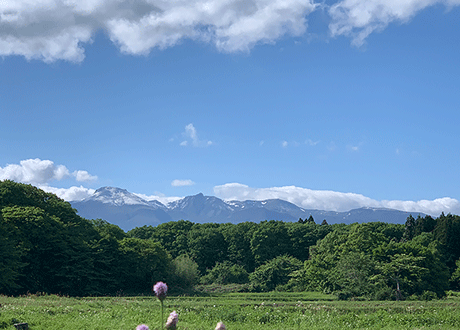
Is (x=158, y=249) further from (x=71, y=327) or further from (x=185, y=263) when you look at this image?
(x=71, y=327)

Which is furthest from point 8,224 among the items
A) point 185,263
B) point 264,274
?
point 264,274

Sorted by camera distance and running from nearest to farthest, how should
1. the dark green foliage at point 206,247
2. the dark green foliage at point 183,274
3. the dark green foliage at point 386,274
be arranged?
the dark green foliage at point 386,274 → the dark green foliage at point 183,274 → the dark green foliage at point 206,247

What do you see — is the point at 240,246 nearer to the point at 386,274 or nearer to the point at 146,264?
the point at 146,264

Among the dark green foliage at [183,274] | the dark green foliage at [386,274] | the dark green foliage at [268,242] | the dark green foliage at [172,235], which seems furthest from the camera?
the dark green foliage at [172,235]

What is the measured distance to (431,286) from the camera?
4128 cm

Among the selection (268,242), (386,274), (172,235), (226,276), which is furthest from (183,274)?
(386,274)

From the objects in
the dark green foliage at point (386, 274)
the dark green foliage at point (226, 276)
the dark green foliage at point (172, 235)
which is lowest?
the dark green foliage at point (226, 276)

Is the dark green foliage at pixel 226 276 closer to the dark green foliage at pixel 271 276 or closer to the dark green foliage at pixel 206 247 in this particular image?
the dark green foliage at pixel 271 276

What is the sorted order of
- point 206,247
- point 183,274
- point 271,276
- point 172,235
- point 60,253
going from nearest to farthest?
point 60,253 → point 183,274 → point 271,276 → point 206,247 → point 172,235

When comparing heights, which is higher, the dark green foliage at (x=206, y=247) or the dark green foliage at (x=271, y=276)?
the dark green foliage at (x=206, y=247)

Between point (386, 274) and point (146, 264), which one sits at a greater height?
point (146, 264)

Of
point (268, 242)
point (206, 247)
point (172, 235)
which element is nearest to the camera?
point (268, 242)

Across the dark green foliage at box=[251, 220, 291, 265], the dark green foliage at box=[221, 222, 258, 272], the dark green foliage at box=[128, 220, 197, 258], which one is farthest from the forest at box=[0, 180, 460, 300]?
the dark green foliage at box=[128, 220, 197, 258]

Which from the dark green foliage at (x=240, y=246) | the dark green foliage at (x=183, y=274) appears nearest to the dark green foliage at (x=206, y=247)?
the dark green foliage at (x=240, y=246)
